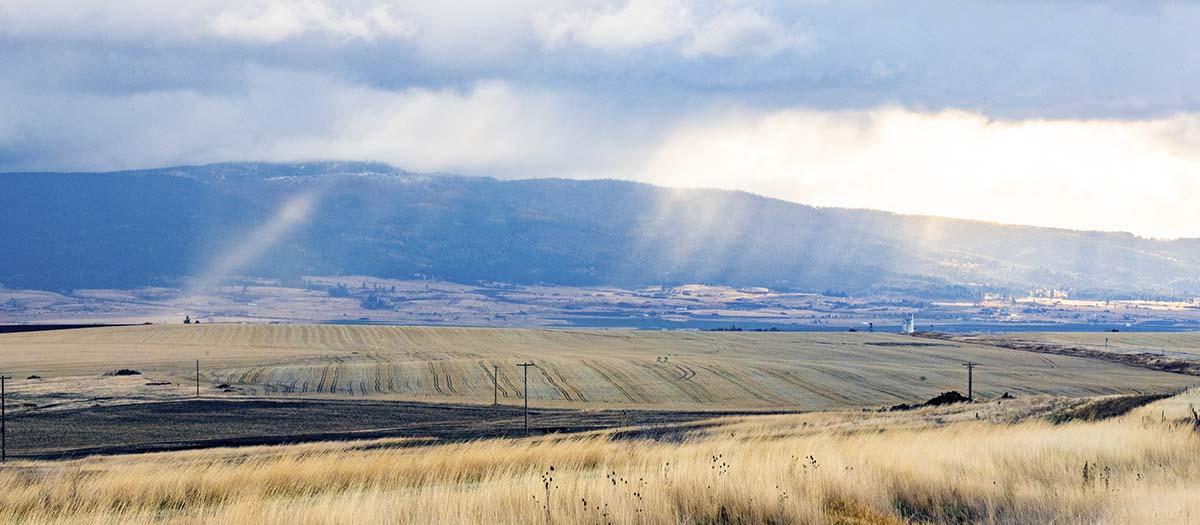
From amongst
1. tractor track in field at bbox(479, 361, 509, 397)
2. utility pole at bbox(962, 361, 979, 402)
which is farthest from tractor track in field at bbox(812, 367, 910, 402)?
tractor track in field at bbox(479, 361, 509, 397)

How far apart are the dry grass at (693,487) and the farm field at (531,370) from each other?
2303 inches

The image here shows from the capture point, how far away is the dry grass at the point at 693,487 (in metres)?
13.6

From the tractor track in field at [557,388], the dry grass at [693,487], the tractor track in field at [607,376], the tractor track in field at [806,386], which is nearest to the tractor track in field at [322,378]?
the tractor track in field at [557,388]

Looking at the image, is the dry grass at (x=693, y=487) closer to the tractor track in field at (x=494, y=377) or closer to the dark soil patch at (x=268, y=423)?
the dark soil patch at (x=268, y=423)

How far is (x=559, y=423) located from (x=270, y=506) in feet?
155

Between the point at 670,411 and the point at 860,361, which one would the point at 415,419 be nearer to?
the point at 670,411

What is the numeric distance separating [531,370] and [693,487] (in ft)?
302

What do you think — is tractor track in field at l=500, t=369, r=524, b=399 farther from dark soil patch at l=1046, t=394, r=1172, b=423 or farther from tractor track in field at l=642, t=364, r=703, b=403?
dark soil patch at l=1046, t=394, r=1172, b=423

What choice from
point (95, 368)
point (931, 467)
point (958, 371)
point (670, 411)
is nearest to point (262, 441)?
point (670, 411)

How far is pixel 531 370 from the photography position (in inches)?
4171

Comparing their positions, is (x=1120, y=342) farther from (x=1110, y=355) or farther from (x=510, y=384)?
(x=510, y=384)

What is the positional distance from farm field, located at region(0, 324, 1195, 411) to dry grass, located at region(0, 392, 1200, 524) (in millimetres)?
58496

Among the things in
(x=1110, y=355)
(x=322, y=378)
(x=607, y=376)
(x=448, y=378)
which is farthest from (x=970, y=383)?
(x=1110, y=355)

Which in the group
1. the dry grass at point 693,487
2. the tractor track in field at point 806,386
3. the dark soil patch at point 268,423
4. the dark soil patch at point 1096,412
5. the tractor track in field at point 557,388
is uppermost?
the dry grass at point 693,487
